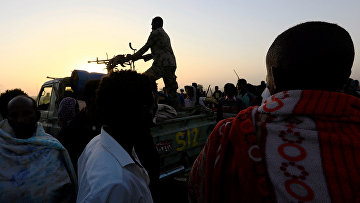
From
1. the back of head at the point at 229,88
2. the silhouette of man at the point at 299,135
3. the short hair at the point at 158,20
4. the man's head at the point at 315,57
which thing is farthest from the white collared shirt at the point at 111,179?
the back of head at the point at 229,88

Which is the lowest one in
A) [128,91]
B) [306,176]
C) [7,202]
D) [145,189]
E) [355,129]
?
[7,202]

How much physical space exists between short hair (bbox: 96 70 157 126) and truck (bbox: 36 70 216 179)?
2.03 m

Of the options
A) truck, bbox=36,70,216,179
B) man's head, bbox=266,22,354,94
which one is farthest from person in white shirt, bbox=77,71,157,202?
truck, bbox=36,70,216,179

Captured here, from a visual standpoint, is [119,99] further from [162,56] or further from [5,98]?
[162,56]

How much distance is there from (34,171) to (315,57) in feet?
5.86

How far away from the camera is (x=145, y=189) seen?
1.00 meters

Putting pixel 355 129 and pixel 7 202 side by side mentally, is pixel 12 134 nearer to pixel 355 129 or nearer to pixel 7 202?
pixel 7 202

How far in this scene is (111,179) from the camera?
0.82 m

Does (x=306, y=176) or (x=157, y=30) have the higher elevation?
(x=157, y=30)

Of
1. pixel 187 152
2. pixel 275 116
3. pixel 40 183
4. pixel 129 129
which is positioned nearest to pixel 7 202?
pixel 40 183

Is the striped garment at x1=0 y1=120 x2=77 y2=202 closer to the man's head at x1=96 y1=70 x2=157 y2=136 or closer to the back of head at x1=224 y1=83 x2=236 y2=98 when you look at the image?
the man's head at x1=96 y1=70 x2=157 y2=136

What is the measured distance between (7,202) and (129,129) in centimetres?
98

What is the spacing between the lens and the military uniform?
4828 mm

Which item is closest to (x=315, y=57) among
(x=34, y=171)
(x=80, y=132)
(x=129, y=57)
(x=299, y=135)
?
(x=299, y=135)
